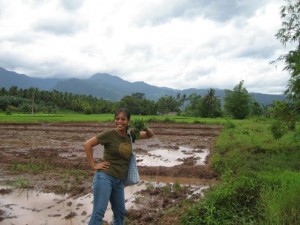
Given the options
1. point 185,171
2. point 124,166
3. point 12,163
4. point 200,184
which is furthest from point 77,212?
point 12,163

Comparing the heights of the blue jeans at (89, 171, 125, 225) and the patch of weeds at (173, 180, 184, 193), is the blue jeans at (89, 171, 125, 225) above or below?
above

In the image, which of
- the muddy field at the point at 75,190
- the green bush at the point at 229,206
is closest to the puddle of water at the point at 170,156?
the muddy field at the point at 75,190

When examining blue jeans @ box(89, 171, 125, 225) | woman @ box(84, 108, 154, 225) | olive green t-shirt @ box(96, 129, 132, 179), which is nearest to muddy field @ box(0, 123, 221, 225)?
blue jeans @ box(89, 171, 125, 225)

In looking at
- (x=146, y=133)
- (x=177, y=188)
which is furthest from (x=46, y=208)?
(x=146, y=133)

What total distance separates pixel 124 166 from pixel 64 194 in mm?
4550

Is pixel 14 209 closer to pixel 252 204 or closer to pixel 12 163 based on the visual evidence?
pixel 252 204

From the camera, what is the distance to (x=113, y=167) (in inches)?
202

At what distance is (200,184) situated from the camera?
10648mm

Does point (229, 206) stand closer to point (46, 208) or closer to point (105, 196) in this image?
point (105, 196)

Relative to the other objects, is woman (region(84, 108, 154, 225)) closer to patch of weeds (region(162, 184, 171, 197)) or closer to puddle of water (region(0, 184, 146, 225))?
puddle of water (region(0, 184, 146, 225))

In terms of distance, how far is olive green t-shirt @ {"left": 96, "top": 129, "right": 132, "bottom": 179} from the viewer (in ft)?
16.8

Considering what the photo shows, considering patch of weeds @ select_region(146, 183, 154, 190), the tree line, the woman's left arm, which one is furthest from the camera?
the tree line

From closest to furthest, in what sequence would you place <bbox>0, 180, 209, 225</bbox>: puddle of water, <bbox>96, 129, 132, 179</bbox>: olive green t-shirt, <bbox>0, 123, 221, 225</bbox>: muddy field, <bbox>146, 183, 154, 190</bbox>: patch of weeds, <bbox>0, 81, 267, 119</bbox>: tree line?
<bbox>96, 129, 132, 179</bbox>: olive green t-shirt
<bbox>0, 180, 209, 225</bbox>: puddle of water
<bbox>0, 123, 221, 225</bbox>: muddy field
<bbox>146, 183, 154, 190</bbox>: patch of weeds
<bbox>0, 81, 267, 119</bbox>: tree line

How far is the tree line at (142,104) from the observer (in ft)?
219
